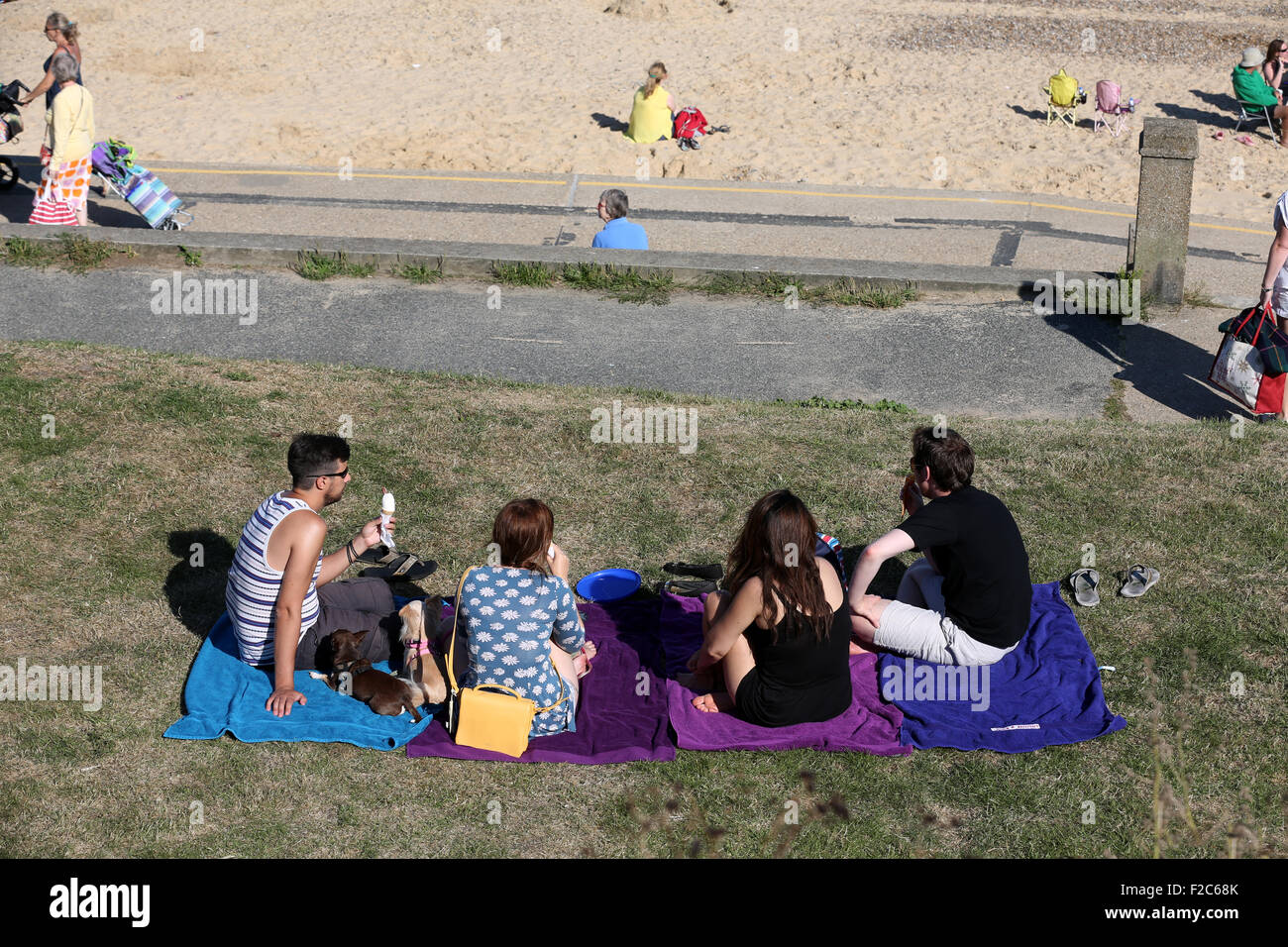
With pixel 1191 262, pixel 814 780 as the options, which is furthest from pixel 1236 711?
pixel 1191 262

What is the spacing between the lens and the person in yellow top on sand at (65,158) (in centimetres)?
1352

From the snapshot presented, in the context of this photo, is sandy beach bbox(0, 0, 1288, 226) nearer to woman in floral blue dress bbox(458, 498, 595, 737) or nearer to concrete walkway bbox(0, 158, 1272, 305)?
concrete walkway bbox(0, 158, 1272, 305)

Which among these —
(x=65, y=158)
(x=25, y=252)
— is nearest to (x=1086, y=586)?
(x=25, y=252)

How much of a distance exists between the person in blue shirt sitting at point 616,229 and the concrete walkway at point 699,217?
5.15 ft

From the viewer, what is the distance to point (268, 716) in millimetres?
6102

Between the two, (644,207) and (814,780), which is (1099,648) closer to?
(814,780)

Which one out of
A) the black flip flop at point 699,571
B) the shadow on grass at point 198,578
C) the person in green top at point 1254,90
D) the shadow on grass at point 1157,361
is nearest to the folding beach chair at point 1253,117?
the person in green top at point 1254,90

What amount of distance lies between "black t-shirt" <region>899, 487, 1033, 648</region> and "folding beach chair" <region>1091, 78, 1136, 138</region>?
15.3 metres

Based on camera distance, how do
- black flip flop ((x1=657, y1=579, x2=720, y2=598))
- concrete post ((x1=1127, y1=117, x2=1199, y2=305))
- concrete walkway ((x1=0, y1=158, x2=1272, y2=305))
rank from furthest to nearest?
concrete walkway ((x1=0, y1=158, x2=1272, y2=305)), concrete post ((x1=1127, y1=117, x2=1199, y2=305)), black flip flop ((x1=657, y1=579, x2=720, y2=598))

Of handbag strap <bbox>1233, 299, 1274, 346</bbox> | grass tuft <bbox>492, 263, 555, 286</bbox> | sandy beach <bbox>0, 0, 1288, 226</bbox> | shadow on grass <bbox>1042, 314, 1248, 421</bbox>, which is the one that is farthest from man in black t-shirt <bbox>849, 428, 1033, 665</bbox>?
sandy beach <bbox>0, 0, 1288, 226</bbox>

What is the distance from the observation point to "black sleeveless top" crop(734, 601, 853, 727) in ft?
19.0

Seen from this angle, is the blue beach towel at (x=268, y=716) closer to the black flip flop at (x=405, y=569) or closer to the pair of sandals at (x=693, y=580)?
the black flip flop at (x=405, y=569)

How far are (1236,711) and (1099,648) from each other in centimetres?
74

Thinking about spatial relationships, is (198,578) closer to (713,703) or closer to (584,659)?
(584,659)
